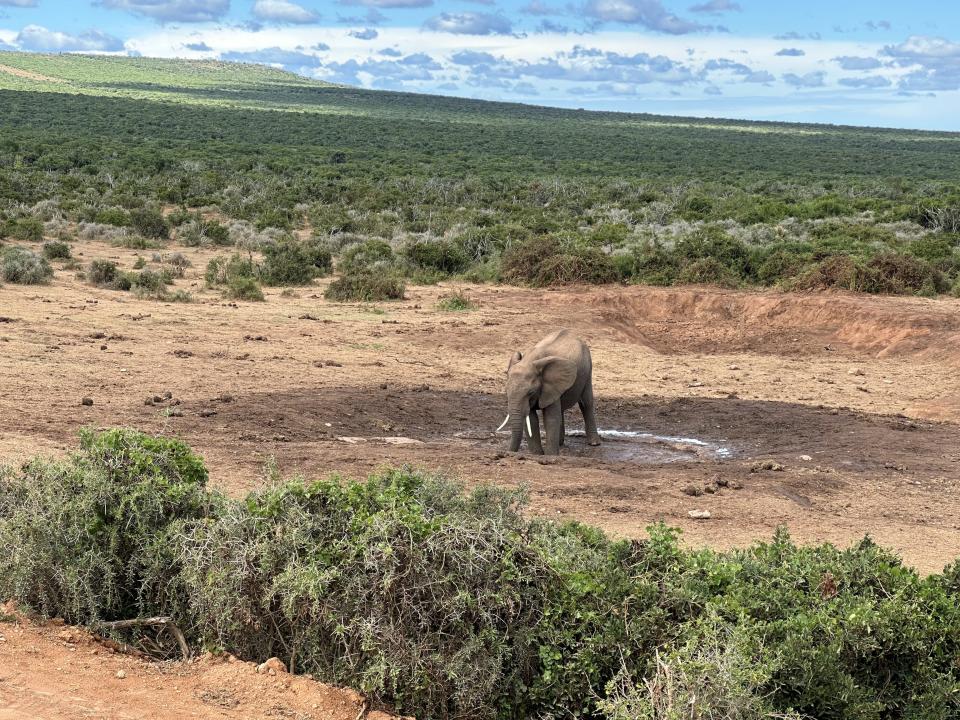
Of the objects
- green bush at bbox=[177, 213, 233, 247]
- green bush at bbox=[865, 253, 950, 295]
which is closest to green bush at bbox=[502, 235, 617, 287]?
green bush at bbox=[865, 253, 950, 295]

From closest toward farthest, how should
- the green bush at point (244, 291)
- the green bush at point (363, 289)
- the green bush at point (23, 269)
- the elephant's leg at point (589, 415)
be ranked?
the elephant's leg at point (589, 415) → the green bush at point (23, 269) → the green bush at point (244, 291) → the green bush at point (363, 289)

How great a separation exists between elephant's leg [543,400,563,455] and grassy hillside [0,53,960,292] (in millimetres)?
10726

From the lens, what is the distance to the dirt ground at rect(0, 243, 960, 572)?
9398 mm

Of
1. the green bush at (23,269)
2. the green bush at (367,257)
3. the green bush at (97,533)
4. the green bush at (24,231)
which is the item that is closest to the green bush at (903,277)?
the green bush at (367,257)

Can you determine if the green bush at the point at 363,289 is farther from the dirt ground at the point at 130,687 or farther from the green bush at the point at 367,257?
the dirt ground at the point at 130,687

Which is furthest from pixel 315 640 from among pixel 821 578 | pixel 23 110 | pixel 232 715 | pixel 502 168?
pixel 23 110

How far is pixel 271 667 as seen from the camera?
548 centimetres

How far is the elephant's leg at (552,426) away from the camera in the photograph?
11469mm

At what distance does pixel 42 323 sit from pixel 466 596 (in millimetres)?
11803

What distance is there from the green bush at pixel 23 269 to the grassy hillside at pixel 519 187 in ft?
26.1

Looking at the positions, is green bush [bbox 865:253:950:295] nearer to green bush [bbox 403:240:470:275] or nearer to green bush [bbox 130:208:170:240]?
green bush [bbox 403:240:470:275]

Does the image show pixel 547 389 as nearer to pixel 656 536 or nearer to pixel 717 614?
pixel 656 536

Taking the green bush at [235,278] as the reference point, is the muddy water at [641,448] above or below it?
below

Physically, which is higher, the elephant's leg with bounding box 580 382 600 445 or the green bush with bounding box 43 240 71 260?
the green bush with bounding box 43 240 71 260
